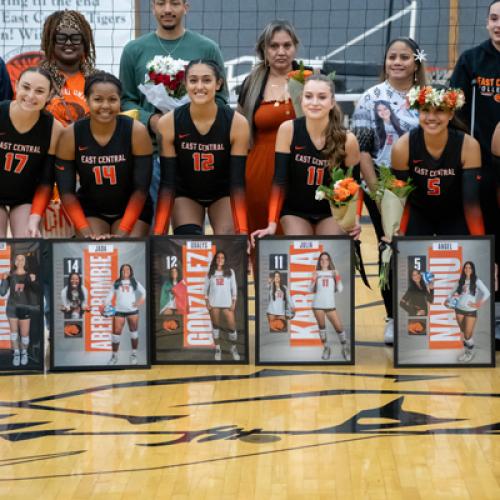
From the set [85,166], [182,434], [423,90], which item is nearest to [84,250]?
[85,166]

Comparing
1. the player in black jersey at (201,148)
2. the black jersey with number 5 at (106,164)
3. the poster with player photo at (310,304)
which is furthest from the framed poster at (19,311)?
Result: the poster with player photo at (310,304)

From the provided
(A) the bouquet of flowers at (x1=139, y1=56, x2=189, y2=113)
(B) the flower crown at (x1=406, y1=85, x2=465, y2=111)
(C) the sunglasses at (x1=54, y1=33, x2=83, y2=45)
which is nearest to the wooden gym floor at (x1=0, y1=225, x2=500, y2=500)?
(B) the flower crown at (x1=406, y1=85, x2=465, y2=111)

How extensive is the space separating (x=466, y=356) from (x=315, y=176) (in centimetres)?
113

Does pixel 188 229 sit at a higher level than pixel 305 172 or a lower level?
lower

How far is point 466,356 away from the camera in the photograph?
5.26 metres

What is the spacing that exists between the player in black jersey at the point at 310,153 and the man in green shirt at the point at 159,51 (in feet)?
2.04

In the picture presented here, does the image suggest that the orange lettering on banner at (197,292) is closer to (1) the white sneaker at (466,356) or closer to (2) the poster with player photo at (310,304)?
(2) the poster with player photo at (310,304)

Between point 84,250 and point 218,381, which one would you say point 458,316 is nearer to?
point 218,381

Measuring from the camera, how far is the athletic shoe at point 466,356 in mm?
5258

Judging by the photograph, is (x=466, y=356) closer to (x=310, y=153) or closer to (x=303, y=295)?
(x=303, y=295)

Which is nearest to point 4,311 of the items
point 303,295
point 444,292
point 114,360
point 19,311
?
point 19,311

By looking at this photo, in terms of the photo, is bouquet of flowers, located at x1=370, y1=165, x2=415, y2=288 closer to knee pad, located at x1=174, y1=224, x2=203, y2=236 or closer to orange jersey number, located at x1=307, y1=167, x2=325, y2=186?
orange jersey number, located at x1=307, y1=167, x2=325, y2=186

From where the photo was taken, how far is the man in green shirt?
19.5ft

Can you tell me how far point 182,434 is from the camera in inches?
165
